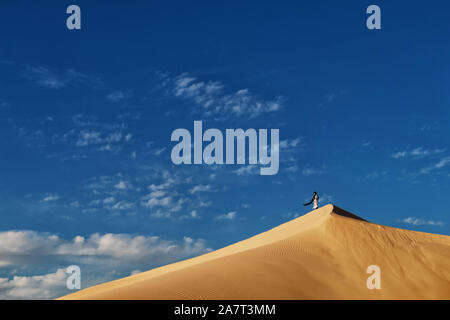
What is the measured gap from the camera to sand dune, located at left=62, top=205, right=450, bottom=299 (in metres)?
15.4

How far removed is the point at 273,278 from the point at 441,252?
34.3 feet

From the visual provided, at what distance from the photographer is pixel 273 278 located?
16.6m

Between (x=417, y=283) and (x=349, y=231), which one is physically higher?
(x=349, y=231)

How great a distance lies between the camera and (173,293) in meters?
14.5

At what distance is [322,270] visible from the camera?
18438mm

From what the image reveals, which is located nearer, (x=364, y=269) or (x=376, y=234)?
(x=364, y=269)

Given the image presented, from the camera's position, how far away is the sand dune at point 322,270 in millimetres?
15367

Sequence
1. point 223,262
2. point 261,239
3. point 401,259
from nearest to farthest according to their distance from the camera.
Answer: point 223,262
point 401,259
point 261,239
